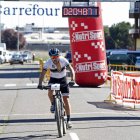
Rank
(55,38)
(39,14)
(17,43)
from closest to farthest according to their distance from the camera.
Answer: (39,14)
(17,43)
(55,38)

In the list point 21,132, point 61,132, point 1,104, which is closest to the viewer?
point 61,132

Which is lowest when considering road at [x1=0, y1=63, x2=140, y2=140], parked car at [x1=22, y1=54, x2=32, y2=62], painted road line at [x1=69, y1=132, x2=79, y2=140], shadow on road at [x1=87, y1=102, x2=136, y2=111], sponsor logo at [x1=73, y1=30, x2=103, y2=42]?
parked car at [x1=22, y1=54, x2=32, y2=62]

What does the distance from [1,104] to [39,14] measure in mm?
9756

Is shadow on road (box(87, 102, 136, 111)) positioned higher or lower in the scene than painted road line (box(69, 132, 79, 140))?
lower

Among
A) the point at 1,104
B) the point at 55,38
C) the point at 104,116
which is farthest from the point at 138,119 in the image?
the point at 55,38

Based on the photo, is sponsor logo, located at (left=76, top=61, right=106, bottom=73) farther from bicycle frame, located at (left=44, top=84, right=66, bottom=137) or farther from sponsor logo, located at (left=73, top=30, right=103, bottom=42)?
bicycle frame, located at (left=44, top=84, right=66, bottom=137)

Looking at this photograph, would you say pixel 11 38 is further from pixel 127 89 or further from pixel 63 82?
pixel 63 82

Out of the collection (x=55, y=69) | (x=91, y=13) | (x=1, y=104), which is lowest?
(x=1, y=104)

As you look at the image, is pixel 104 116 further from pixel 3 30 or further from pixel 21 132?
pixel 3 30

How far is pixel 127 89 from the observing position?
65.9 ft

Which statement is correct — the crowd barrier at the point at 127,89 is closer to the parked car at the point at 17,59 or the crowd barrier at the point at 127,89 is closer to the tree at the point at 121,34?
the parked car at the point at 17,59

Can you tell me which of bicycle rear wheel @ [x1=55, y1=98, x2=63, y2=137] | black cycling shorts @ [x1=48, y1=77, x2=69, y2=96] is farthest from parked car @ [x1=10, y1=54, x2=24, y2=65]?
bicycle rear wheel @ [x1=55, y1=98, x2=63, y2=137]

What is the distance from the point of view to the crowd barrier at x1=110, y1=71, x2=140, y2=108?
19.7 meters

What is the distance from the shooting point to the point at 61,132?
12.5 m
